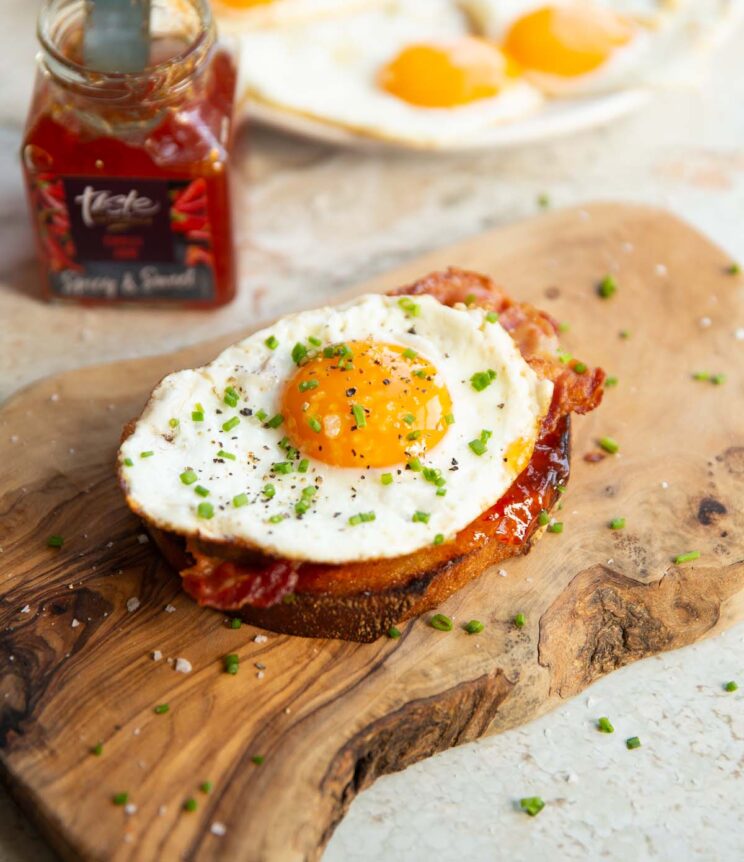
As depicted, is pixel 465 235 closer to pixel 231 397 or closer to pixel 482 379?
pixel 482 379

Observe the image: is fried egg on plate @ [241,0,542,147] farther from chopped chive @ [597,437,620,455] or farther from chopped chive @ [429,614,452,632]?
chopped chive @ [429,614,452,632]

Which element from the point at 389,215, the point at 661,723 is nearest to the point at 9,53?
the point at 389,215

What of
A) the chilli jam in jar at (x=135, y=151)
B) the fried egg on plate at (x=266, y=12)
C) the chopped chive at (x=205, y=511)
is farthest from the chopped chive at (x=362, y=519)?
the fried egg on plate at (x=266, y=12)

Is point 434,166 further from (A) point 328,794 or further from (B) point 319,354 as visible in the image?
(A) point 328,794

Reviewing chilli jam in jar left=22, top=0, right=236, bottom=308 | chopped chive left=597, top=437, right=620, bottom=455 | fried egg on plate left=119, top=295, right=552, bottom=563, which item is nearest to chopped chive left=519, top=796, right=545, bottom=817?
fried egg on plate left=119, top=295, right=552, bottom=563

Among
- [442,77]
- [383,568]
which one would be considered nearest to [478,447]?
[383,568]

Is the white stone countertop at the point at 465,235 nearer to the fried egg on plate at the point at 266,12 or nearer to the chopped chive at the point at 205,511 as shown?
the fried egg on plate at the point at 266,12
